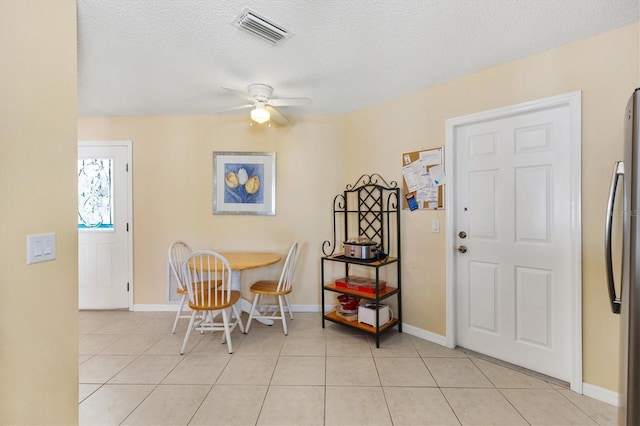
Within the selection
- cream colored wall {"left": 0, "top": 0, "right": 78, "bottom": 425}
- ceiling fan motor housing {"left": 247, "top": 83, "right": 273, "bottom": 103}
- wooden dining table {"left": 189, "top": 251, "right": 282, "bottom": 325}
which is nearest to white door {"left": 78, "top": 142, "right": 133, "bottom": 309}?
wooden dining table {"left": 189, "top": 251, "right": 282, "bottom": 325}

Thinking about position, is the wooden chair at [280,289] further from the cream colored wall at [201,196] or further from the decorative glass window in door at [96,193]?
the decorative glass window in door at [96,193]

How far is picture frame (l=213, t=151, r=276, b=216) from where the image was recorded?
3348mm

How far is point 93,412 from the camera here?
1.68 m

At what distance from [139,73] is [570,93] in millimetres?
3253

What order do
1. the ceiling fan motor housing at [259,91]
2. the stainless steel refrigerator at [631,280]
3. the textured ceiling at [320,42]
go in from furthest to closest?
the ceiling fan motor housing at [259,91] → the textured ceiling at [320,42] → the stainless steel refrigerator at [631,280]

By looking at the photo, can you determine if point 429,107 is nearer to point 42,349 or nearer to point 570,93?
point 570,93

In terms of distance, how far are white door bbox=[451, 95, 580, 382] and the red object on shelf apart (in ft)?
2.30

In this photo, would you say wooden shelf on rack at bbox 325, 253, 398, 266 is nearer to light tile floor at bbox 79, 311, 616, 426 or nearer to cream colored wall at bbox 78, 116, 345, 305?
cream colored wall at bbox 78, 116, 345, 305

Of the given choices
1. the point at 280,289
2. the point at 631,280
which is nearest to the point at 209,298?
the point at 280,289

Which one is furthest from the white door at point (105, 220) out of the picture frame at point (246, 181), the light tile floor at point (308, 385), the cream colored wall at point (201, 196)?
the picture frame at point (246, 181)

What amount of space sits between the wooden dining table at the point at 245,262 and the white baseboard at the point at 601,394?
253cm

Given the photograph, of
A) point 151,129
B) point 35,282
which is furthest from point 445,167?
point 151,129

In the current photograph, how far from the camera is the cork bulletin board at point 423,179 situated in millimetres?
2494

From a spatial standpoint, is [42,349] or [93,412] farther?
[93,412]
